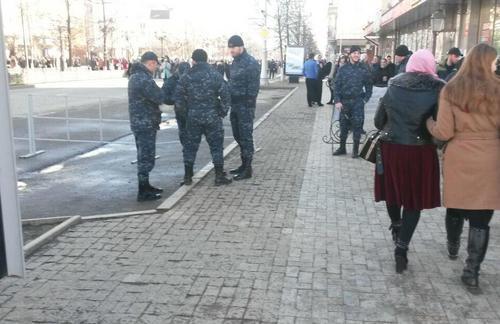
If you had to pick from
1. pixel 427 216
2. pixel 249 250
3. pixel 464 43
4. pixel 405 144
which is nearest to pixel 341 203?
pixel 427 216

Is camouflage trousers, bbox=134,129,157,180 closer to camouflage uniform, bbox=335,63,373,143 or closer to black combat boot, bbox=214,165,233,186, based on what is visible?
black combat boot, bbox=214,165,233,186

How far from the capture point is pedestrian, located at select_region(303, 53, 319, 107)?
779 inches

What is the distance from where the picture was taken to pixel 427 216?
6.09 m

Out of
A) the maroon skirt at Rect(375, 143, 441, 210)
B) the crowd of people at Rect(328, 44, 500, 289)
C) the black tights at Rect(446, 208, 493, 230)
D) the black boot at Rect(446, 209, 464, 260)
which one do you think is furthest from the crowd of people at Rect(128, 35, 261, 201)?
the black tights at Rect(446, 208, 493, 230)

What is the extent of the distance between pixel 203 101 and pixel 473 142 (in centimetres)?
394

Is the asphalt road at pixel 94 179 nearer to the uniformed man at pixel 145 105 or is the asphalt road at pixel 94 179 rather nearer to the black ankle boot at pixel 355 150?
the uniformed man at pixel 145 105

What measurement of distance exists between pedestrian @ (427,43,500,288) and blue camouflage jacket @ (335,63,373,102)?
210 inches

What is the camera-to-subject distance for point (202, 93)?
711cm

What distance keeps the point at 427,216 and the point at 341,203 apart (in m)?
1.07

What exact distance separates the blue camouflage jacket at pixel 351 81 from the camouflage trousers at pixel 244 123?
90.1 inches

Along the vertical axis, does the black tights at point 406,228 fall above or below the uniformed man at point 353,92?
below

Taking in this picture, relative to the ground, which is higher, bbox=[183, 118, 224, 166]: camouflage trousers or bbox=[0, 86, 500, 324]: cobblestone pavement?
bbox=[183, 118, 224, 166]: camouflage trousers

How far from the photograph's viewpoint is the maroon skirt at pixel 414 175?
14.2ft

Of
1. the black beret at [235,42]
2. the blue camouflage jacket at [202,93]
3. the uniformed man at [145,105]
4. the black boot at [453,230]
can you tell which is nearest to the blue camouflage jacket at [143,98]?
the uniformed man at [145,105]
